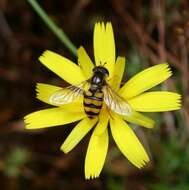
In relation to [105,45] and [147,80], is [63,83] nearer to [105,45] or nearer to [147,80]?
[105,45]

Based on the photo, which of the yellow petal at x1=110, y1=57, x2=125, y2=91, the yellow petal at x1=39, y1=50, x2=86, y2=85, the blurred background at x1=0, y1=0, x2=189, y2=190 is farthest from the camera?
the blurred background at x1=0, y1=0, x2=189, y2=190

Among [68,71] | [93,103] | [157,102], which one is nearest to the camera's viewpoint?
[93,103]

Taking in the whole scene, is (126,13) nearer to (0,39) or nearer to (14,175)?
(0,39)

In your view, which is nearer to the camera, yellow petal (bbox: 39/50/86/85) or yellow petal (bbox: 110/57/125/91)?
yellow petal (bbox: 110/57/125/91)

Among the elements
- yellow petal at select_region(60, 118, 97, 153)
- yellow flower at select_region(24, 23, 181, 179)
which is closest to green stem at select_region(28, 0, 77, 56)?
yellow flower at select_region(24, 23, 181, 179)

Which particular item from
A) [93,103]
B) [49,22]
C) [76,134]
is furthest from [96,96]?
[49,22]

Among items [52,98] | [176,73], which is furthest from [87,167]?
[176,73]

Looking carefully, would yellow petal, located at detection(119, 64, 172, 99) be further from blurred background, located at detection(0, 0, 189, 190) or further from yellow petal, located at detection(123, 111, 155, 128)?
blurred background, located at detection(0, 0, 189, 190)
